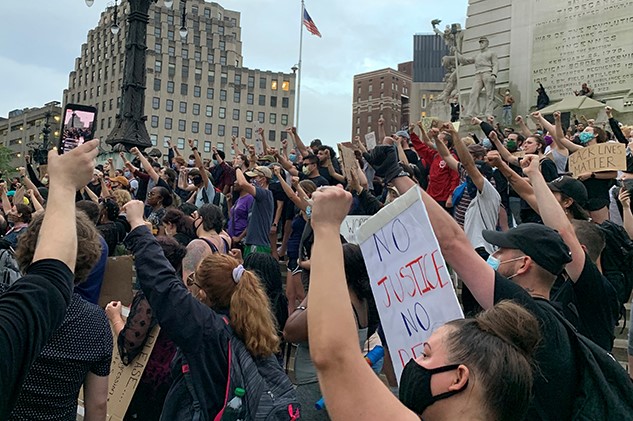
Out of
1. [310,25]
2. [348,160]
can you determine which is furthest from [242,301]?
[310,25]

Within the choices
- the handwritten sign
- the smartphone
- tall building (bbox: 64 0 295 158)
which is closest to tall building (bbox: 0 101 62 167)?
tall building (bbox: 64 0 295 158)

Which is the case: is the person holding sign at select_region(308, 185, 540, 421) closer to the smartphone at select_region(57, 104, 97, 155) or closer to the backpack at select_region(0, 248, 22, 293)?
the backpack at select_region(0, 248, 22, 293)

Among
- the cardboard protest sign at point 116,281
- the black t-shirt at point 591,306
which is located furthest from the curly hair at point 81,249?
the black t-shirt at point 591,306

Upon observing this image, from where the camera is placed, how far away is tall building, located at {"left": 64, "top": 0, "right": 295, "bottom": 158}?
97.2 m

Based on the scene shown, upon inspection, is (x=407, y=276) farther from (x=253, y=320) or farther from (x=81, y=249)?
(x=81, y=249)

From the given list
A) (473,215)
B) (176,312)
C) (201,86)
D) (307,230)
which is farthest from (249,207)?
(201,86)

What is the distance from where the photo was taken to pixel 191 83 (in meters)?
101

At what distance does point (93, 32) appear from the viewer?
105 meters

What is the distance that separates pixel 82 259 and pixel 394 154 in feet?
5.78

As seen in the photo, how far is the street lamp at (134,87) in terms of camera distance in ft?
66.0

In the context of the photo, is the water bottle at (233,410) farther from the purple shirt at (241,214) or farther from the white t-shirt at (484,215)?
the purple shirt at (241,214)

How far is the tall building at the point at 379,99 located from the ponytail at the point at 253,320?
117 m

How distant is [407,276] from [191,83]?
338ft

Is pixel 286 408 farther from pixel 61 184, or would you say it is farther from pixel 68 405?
pixel 61 184
